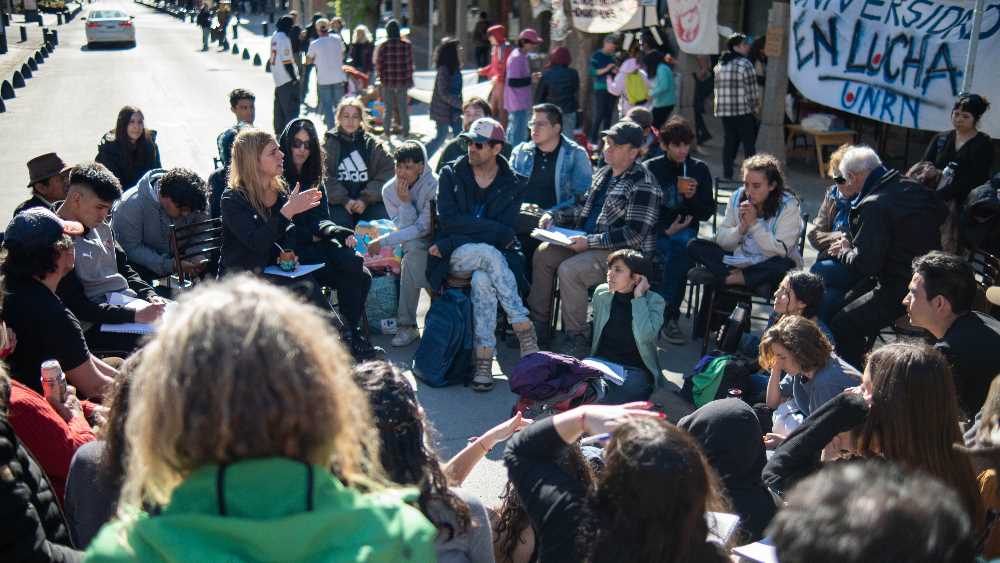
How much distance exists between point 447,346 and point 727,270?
77.8 inches

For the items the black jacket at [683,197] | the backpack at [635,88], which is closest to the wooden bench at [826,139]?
the backpack at [635,88]

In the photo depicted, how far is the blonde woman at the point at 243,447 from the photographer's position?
1545 mm

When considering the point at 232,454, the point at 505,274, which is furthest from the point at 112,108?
the point at 232,454

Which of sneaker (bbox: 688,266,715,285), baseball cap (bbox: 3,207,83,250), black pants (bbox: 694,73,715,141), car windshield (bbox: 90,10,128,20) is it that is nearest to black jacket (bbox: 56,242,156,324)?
baseball cap (bbox: 3,207,83,250)

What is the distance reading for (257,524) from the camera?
1534 millimetres

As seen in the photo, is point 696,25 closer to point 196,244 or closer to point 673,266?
point 673,266

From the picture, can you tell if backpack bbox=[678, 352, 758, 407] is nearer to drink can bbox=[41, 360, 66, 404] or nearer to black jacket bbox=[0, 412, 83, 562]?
drink can bbox=[41, 360, 66, 404]

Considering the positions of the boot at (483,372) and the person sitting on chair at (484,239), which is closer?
the boot at (483,372)

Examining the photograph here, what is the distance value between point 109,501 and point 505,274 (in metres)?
3.76

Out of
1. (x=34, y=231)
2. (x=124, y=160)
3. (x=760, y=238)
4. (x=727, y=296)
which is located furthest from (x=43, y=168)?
(x=760, y=238)

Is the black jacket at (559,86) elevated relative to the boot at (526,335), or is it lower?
elevated

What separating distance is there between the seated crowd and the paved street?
253 millimetres

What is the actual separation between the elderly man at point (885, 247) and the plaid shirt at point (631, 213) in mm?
1310

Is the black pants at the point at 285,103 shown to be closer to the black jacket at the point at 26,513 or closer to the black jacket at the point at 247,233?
the black jacket at the point at 247,233
